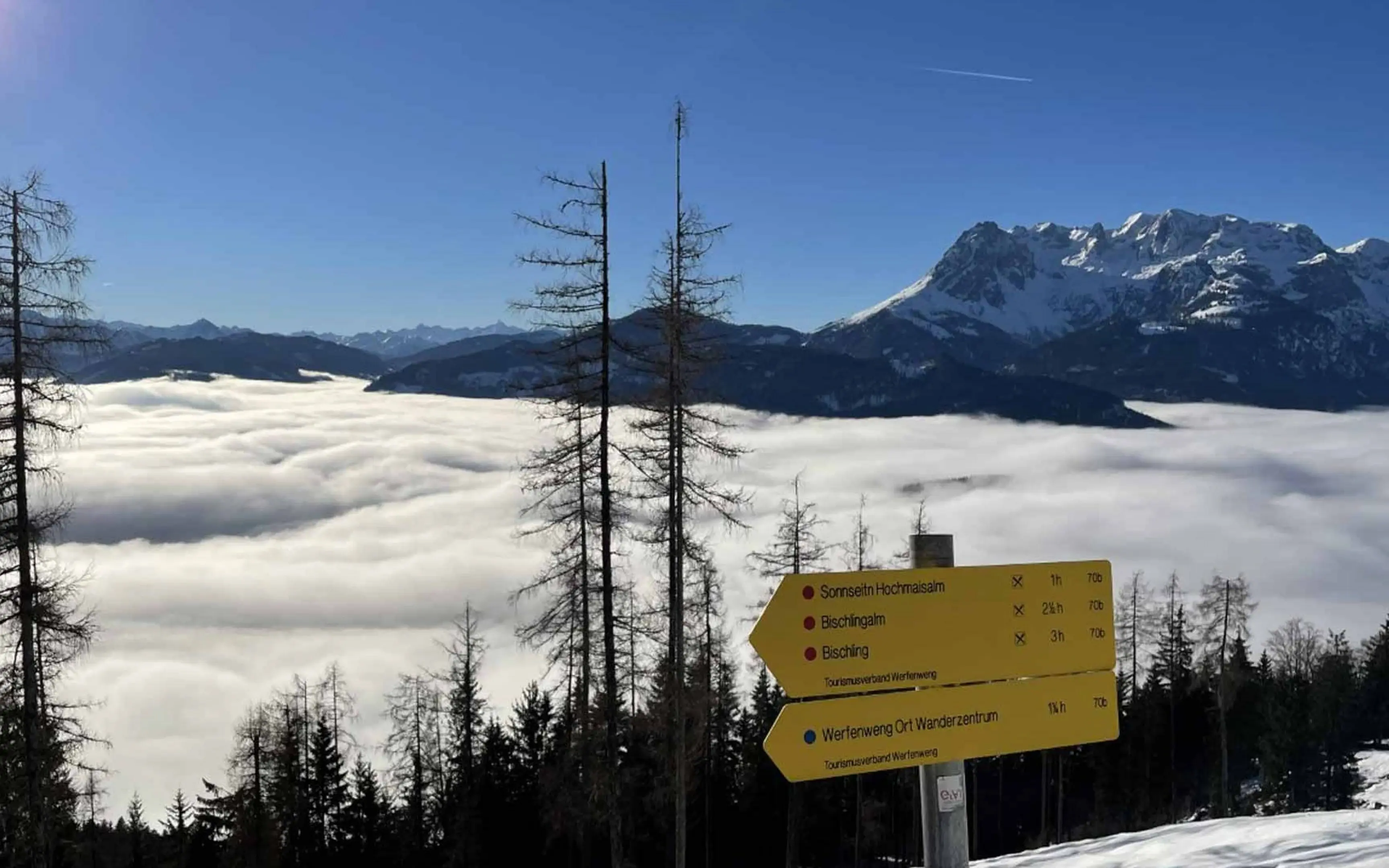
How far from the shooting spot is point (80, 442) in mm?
17719

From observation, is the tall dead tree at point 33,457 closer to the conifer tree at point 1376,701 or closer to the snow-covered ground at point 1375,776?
the snow-covered ground at point 1375,776

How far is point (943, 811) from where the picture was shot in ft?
14.9

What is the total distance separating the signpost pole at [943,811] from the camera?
4469 millimetres

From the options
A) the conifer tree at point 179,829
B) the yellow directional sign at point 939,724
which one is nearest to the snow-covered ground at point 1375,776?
the yellow directional sign at point 939,724

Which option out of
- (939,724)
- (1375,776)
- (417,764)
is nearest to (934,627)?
(939,724)

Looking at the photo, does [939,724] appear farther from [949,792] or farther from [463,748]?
[463,748]

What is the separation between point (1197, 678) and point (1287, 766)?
5350mm

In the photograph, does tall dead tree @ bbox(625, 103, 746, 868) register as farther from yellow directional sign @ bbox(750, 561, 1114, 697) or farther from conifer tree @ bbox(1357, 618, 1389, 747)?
conifer tree @ bbox(1357, 618, 1389, 747)

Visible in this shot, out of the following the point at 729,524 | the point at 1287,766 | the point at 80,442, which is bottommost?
the point at 1287,766

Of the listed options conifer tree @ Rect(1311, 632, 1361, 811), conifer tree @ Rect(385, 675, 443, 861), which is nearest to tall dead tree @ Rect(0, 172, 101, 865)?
conifer tree @ Rect(385, 675, 443, 861)

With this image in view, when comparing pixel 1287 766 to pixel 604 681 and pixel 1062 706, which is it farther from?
pixel 1062 706

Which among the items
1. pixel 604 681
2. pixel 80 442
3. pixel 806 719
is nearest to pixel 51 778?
pixel 80 442

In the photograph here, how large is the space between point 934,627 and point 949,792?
90 cm

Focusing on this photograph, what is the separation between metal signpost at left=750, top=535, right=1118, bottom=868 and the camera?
165 inches
